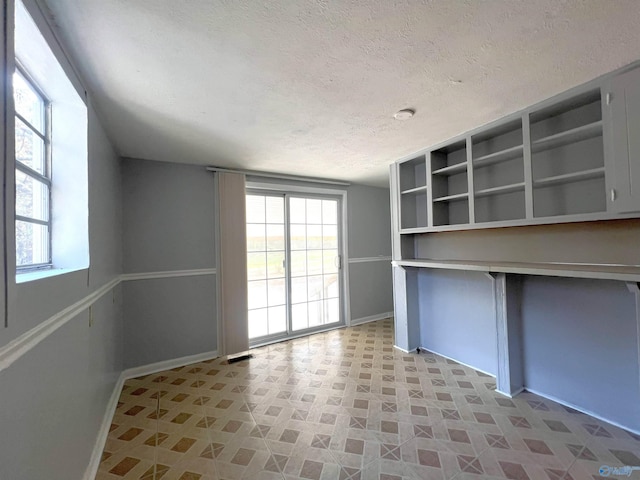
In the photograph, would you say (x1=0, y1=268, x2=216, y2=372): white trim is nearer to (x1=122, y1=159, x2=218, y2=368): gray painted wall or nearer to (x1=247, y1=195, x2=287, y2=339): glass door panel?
(x1=122, y1=159, x2=218, y2=368): gray painted wall

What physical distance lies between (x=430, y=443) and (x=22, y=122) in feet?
9.13

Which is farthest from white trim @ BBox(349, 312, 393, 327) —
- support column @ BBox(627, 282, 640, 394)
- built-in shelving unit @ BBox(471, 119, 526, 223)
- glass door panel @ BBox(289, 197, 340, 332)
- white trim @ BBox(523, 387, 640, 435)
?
support column @ BBox(627, 282, 640, 394)

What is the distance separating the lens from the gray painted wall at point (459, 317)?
265 centimetres

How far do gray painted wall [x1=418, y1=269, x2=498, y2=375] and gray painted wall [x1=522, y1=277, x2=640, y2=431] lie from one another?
32 centimetres

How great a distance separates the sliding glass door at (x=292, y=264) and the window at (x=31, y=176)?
227 centimetres

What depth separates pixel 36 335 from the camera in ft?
3.02

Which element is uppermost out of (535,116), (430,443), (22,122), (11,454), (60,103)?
(535,116)

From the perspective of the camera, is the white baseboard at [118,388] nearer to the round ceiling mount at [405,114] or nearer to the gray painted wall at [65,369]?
the gray painted wall at [65,369]

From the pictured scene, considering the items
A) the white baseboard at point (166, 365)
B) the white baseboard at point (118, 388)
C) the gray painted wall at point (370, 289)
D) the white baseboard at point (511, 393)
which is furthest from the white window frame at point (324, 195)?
the white baseboard at point (511, 393)

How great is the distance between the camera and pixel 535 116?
2047mm

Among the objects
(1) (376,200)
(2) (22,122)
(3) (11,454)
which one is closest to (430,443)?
(3) (11,454)

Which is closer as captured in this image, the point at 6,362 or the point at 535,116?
the point at 6,362

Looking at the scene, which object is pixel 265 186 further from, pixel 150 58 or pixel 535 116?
pixel 535 116

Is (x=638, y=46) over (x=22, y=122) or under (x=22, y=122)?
over
